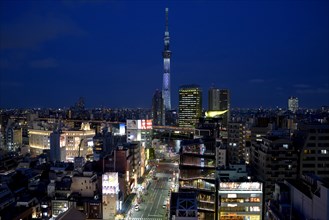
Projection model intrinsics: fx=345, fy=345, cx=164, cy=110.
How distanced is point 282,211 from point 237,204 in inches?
104

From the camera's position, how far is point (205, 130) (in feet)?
107

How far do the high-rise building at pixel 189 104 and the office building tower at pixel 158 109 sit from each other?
6704mm

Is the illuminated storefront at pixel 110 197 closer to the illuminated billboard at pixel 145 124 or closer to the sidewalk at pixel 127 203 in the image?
the sidewalk at pixel 127 203

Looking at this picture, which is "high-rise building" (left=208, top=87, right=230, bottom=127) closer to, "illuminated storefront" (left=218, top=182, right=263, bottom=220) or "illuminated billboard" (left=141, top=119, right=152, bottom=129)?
"illuminated billboard" (left=141, top=119, right=152, bottom=129)

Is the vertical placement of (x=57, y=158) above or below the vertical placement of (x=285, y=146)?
below

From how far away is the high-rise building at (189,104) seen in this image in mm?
60469

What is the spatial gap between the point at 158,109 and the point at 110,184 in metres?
51.0

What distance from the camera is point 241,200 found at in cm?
1427

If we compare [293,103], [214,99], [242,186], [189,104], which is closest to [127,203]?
[242,186]

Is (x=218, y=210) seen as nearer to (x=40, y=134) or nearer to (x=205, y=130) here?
(x=205, y=130)

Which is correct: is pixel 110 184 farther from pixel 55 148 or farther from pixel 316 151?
pixel 55 148

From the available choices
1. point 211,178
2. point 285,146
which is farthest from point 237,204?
point 285,146

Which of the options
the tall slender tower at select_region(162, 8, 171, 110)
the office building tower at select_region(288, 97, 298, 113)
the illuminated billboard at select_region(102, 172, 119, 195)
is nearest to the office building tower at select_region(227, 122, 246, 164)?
the illuminated billboard at select_region(102, 172, 119, 195)

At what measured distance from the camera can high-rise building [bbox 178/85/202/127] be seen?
60.5 meters
